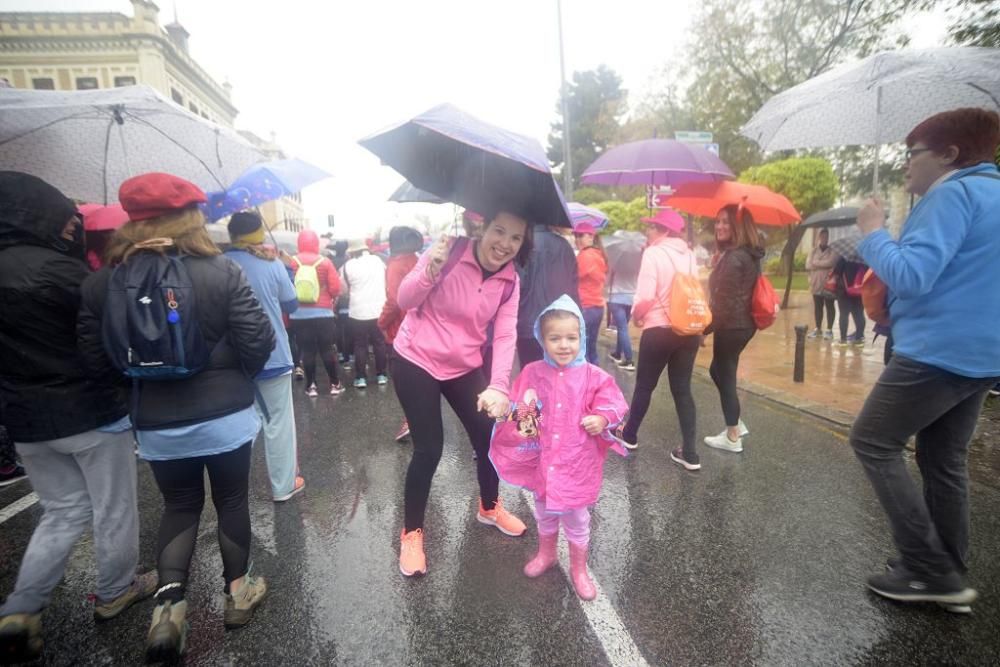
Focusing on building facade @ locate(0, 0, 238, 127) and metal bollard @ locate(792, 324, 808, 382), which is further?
building facade @ locate(0, 0, 238, 127)

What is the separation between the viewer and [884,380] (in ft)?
7.66

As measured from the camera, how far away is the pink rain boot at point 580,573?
252 cm

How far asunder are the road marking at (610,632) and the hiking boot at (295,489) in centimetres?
215

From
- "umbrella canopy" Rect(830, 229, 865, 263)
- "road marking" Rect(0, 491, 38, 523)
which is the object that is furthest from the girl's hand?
"umbrella canopy" Rect(830, 229, 865, 263)

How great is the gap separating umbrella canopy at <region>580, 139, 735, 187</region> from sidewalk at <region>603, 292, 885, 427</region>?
2.71 meters

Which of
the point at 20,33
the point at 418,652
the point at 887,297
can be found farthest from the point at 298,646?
the point at 20,33

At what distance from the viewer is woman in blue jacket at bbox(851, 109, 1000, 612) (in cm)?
205

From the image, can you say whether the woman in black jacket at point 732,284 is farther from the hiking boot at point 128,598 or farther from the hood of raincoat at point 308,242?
the hood of raincoat at point 308,242

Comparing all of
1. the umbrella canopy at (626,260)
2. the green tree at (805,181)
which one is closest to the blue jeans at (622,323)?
the umbrella canopy at (626,260)

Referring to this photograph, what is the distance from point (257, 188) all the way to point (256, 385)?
6.36ft

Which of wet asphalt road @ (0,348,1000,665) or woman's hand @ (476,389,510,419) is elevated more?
woman's hand @ (476,389,510,419)

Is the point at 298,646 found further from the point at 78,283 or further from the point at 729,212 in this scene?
the point at 729,212

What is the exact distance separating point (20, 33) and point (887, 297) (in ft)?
154

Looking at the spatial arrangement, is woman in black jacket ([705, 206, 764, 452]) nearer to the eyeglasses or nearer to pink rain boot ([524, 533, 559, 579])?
the eyeglasses
